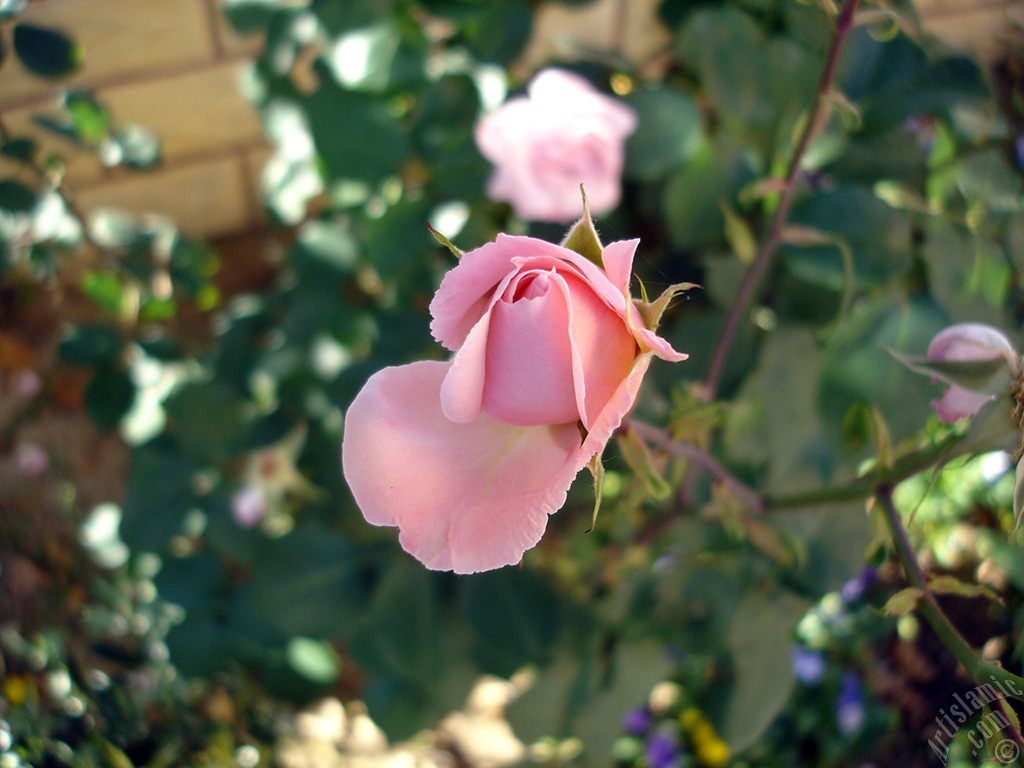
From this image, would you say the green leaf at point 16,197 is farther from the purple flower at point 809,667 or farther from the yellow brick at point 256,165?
the purple flower at point 809,667

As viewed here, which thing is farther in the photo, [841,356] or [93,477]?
[93,477]

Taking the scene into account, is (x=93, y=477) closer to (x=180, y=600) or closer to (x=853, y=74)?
(x=180, y=600)

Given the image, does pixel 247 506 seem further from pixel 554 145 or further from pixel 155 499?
pixel 554 145

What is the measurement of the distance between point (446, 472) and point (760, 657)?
542mm

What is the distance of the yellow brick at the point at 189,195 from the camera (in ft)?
3.97

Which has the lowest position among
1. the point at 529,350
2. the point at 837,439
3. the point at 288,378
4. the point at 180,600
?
the point at 180,600

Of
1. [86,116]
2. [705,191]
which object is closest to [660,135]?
[705,191]

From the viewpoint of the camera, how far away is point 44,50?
0.74m

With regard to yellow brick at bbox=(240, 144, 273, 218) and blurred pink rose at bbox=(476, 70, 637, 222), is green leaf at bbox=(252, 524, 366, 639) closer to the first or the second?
blurred pink rose at bbox=(476, 70, 637, 222)

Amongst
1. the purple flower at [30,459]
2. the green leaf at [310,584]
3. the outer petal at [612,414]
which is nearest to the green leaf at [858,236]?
the outer petal at [612,414]

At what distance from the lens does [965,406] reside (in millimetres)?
416

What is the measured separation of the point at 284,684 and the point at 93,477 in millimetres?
596

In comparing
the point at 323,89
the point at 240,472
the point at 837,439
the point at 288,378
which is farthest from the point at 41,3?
the point at 837,439

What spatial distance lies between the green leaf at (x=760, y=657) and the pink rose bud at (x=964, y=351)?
0.35m
